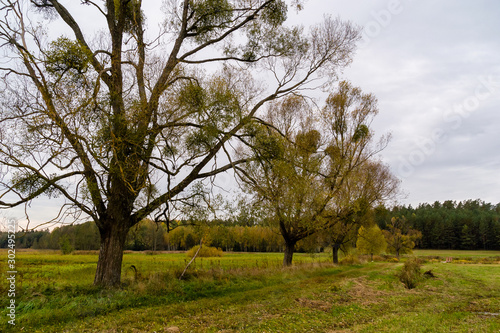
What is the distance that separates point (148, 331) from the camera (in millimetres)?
6441

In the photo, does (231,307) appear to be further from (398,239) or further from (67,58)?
(398,239)

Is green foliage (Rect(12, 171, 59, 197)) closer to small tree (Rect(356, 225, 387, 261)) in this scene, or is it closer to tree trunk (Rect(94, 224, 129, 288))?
tree trunk (Rect(94, 224, 129, 288))

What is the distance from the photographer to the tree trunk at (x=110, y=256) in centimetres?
950

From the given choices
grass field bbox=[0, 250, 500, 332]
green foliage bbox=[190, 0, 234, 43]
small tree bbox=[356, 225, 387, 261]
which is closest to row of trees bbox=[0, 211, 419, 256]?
small tree bbox=[356, 225, 387, 261]

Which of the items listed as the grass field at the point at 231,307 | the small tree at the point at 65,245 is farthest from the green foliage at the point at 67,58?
the small tree at the point at 65,245

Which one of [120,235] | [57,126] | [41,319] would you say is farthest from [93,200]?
[41,319]

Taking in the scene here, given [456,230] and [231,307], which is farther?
[456,230]

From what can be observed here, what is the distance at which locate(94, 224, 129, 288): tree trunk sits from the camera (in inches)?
374

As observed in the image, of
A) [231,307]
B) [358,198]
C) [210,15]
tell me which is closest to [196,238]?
[231,307]

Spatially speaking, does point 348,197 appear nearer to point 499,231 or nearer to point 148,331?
point 148,331

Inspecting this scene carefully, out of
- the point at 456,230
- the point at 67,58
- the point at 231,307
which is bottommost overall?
the point at 456,230

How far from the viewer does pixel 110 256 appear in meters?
9.69

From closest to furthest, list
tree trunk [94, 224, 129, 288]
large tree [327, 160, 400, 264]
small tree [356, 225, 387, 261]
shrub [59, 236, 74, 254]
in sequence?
1. tree trunk [94, 224, 129, 288]
2. large tree [327, 160, 400, 264]
3. shrub [59, 236, 74, 254]
4. small tree [356, 225, 387, 261]

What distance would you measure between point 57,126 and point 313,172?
9.96 metres
